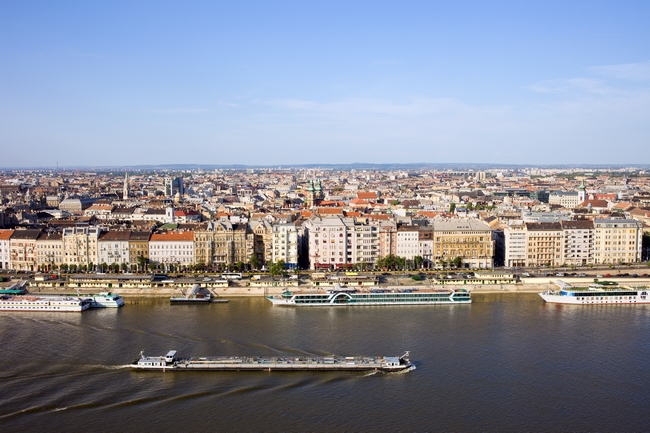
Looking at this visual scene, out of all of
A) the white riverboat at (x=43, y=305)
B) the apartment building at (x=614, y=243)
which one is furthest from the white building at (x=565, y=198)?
the white riverboat at (x=43, y=305)

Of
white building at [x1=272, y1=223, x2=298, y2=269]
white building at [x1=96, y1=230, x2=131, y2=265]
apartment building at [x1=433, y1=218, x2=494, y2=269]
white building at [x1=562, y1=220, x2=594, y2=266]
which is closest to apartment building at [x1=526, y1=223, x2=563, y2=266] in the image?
white building at [x1=562, y1=220, x2=594, y2=266]

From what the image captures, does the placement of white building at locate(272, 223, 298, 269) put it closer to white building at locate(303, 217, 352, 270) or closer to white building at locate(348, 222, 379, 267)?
white building at locate(303, 217, 352, 270)

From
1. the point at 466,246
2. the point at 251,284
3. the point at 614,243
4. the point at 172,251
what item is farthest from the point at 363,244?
the point at 614,243

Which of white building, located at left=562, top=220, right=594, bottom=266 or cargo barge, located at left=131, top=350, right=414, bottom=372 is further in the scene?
white building, located at left=562, top=220, right=594, bottom=266

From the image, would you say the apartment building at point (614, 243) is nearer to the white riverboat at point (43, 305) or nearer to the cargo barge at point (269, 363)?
the cargo barge at point (269, 363)

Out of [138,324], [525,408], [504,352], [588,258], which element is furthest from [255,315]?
[588,258]

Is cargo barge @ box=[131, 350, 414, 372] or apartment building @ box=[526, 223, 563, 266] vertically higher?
apartment building @ box=[526, 223, 563, 266]
